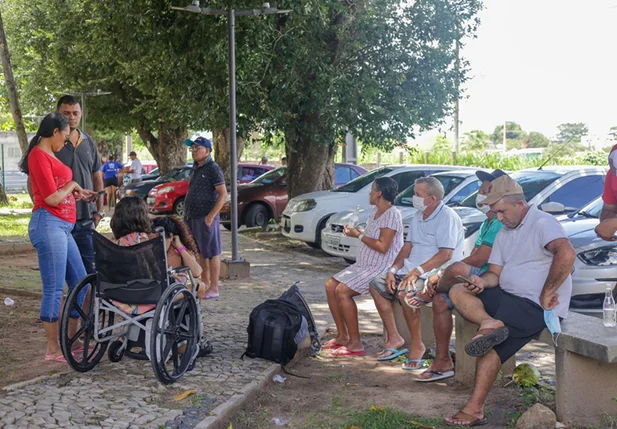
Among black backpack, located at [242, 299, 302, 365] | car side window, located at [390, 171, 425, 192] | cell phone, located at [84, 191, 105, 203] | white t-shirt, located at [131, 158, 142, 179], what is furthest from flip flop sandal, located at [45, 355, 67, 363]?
white t-shirt, located at [131, 158, 142, 179]

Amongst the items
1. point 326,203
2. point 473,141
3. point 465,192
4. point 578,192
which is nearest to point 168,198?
point 326,203

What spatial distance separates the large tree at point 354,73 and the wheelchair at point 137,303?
36.1 feet

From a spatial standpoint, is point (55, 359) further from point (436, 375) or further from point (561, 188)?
point (561, 188)

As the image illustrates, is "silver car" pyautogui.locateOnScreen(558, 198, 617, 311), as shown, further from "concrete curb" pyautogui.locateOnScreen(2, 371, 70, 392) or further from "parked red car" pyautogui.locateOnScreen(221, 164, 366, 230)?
"parked red car" pyautogui.locateOnScreen(221, 164, 366, 230)

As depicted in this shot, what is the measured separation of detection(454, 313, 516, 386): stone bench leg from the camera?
679 centimetres

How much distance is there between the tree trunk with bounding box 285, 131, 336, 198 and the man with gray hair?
439 inches

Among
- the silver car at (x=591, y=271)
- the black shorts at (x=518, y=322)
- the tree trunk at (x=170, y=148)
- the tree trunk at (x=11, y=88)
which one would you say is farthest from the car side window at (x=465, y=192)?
the tree trunk at (x=170, y=148)

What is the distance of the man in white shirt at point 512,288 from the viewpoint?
18.9 ft

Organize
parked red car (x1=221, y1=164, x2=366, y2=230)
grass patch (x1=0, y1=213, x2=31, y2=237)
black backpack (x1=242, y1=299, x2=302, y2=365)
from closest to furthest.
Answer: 1. black backpack (x1=242, y1=299, x2=302, y2=365)
2. grass patch (x1=0, y1=213, x2=31, y2=237)
3. parked red car (x1=221, y1=164, x2=366, y2=230)

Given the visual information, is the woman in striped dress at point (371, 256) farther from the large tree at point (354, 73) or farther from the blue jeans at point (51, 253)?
the large tree at point (354, 73)

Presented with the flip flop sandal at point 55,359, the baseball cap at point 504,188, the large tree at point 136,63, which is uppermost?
the large tree at point 136,63

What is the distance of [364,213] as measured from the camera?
45.4ft

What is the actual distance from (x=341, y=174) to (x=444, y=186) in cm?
714

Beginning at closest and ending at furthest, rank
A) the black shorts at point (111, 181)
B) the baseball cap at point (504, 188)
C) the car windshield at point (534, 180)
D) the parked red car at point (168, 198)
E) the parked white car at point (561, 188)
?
the baseball cap at point (504, 188) < the parked white car at point (561, 188) < the car windshield at point (534, 180) < the parked red car at point (168, 198) < the black shorts at point (111, 181)
